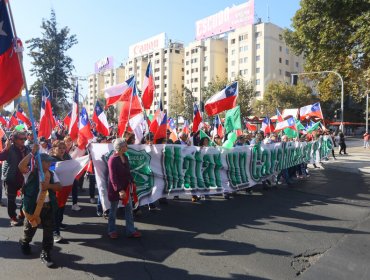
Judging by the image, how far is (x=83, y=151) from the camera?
28.1 ft

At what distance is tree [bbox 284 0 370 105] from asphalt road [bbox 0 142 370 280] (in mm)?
8776

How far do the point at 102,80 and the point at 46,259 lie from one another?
151650mm

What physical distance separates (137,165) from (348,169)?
1187 centimetres

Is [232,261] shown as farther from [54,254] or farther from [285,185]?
[285,185]

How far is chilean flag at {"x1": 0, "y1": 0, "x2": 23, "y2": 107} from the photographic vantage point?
513 cm

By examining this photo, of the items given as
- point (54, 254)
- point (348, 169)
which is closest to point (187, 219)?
point (54, 254)

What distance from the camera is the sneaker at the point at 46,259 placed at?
481cm

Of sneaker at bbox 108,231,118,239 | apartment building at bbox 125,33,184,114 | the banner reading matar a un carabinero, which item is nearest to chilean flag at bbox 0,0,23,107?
the banner reading matar a un carabinero

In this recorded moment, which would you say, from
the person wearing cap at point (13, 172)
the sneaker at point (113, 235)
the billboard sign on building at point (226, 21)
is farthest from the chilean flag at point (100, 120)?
the billboard sign on building at point (226, 21)

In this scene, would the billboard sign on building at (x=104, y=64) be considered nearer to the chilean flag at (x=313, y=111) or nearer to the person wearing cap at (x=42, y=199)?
the chilean flag at (x=313, y=111)

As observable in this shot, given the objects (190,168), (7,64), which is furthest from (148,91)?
(7,64)

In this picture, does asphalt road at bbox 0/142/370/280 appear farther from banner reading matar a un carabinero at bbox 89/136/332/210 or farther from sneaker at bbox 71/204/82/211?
banner reading matar a un carabinero at bbox 89/136/332/210

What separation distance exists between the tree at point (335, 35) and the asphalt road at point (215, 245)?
28.8 feet

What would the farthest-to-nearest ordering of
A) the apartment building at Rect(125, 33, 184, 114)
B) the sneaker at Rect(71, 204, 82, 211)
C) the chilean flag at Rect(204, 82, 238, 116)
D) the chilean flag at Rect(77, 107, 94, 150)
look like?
the apartment building at Rect(125, 33, 184, 114), the chilean flag at Rect(204, 82, 238, 116), the chilean flag at Rect(77, 107, 94, 150), the sneaker at Rect(71, 204, 82, 211)
